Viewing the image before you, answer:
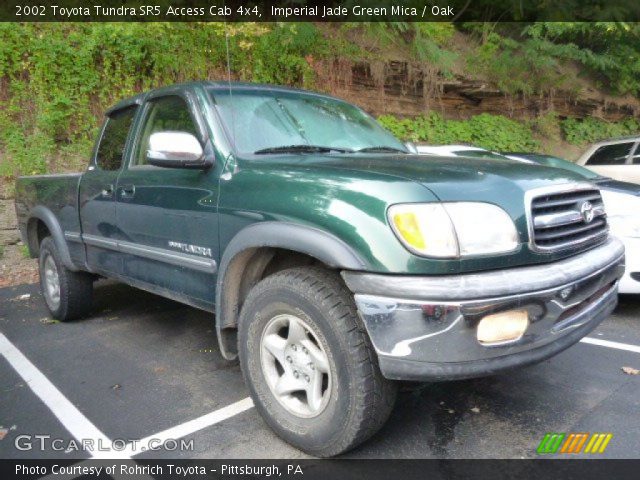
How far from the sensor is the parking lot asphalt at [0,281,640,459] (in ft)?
8.44

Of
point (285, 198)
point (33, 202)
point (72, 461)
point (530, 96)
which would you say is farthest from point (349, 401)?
point (530, 96)

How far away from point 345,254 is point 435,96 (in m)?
11.4

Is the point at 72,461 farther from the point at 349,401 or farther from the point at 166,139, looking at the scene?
the point at 166,139

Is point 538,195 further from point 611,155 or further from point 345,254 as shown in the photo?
point 611,155

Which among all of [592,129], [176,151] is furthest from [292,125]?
[592,129]

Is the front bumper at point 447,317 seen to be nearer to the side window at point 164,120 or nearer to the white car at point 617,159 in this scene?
the side window at point 164,120

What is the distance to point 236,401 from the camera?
310 centimetres

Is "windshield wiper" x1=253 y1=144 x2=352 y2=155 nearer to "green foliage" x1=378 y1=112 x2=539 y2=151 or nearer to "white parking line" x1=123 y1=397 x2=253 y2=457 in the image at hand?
"white parking line" x1=123 y1=397 x2=253 y2=457

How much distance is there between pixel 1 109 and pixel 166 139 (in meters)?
6.59

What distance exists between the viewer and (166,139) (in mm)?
2785

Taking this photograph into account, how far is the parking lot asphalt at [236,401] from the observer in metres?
2.57

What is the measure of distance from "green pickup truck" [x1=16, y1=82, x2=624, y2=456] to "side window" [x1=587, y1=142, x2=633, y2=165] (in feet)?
18.7

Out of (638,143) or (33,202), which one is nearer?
(33,202)

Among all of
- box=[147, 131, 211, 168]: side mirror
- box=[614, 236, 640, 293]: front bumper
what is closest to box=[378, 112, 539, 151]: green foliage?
box=[614, 236, 640, 293]: front bumper
